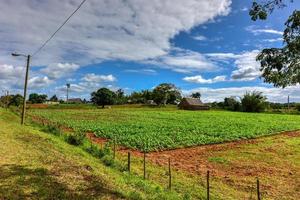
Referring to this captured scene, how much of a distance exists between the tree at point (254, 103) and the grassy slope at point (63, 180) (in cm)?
9220

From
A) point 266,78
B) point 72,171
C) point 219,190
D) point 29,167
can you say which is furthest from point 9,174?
point 266,78

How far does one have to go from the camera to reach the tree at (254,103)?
3999 inches

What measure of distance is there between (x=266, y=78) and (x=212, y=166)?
29.3 ft

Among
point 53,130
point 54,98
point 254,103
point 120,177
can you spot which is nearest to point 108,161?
point 120,177

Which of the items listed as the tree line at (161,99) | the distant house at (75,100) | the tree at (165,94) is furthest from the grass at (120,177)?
the distant house at (75,100)

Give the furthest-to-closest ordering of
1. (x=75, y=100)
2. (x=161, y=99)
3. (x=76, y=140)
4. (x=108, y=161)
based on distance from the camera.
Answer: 1. (x=75, y=100)
2. (x=161, y=99)
3. (x=76, y=140)
4. (x=108, y=161)

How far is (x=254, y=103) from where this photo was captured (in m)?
102

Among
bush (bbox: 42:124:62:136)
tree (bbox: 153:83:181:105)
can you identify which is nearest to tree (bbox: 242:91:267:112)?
tree (bbox: 153:83:181:105)

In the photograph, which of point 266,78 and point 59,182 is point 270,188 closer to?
point 266,78

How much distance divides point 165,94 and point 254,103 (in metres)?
47.7

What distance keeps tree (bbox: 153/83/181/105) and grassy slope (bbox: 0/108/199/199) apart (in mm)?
126130

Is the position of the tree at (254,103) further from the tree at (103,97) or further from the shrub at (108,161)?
the shrub at (108,161)

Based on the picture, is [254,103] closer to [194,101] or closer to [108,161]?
[194,101]

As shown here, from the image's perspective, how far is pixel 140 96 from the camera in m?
160
